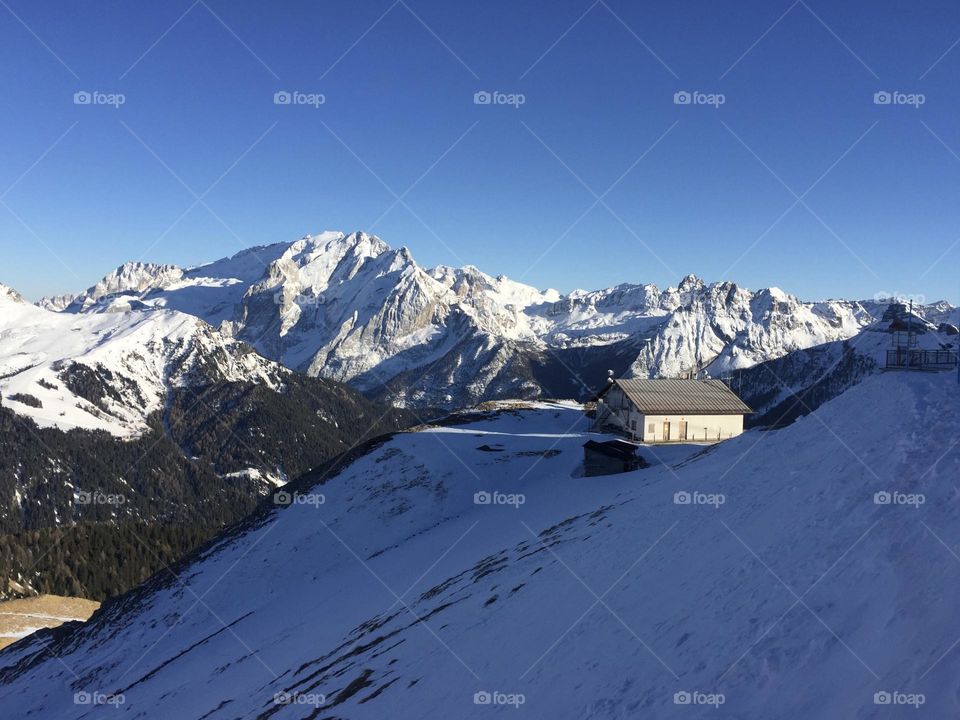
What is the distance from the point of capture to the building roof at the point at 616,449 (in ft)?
170

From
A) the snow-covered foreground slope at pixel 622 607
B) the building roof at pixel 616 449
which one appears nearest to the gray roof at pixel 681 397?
the building roof at pixel 616 449

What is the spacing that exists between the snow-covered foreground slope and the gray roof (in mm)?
20100

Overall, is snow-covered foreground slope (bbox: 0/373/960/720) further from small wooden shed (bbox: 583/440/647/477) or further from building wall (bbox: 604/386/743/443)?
building wall (bbox: 604/386/743/443)

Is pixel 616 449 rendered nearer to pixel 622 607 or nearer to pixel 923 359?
pixel 923 359

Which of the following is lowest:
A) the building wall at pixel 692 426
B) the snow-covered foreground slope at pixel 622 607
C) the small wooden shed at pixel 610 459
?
the snow-covered foreground slope at pixel 622 607

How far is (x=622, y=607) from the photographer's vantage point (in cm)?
1928

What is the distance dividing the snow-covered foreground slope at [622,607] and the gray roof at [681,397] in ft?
65.9

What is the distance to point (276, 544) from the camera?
52.8 metres

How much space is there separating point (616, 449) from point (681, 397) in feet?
63.5

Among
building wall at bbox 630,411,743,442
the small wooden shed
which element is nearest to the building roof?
the small wooden shed

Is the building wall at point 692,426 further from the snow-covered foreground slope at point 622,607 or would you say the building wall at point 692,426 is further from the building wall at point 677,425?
the snow-covered foreground slope at point 622,607

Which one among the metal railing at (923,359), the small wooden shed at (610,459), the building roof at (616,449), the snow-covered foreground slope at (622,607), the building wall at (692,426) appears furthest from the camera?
the building wall at (692,426)

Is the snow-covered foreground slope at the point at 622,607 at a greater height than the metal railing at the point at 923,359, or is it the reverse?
Answer: the metal railing at the point at 923,359

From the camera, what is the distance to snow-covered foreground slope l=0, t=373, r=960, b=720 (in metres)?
13.5
